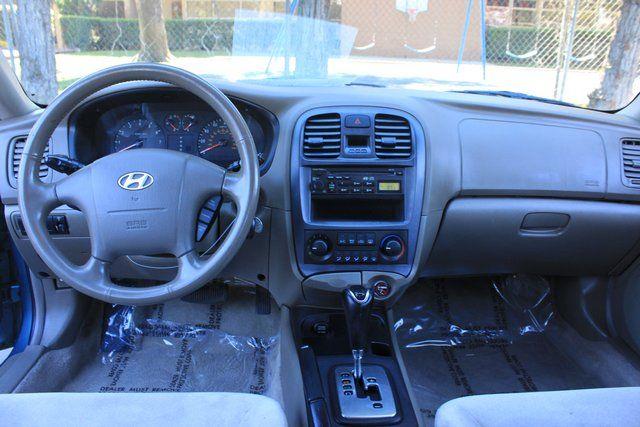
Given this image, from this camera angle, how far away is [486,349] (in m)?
2.55

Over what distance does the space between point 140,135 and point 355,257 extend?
0.92m

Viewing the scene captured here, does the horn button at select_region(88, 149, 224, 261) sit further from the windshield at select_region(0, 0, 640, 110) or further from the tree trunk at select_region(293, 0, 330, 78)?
the tree trunk at select_region(293, 0, 330, 78)

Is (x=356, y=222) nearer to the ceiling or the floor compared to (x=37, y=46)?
nearer to the floor

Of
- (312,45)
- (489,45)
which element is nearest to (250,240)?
(312,45)

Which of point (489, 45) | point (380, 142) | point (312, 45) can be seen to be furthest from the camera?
point (489, 45)

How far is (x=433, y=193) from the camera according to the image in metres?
1.93

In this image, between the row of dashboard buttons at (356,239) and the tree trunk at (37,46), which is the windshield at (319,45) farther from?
the row of dashboard buttons at (356,239)

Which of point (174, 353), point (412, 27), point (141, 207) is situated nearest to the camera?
point (141, 207)

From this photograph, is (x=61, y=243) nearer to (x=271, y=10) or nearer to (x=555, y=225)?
(x=271, y=10)

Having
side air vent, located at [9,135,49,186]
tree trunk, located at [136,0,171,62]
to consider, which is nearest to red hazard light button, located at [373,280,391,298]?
side air vent, located at [9,135,49,186]

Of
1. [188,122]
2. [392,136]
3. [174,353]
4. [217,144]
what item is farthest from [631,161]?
[174,353]

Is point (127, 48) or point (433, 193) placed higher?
point (127, 48)

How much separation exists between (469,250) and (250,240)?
0.87 m

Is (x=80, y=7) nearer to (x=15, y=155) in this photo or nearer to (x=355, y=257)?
(x=15, y=155)
